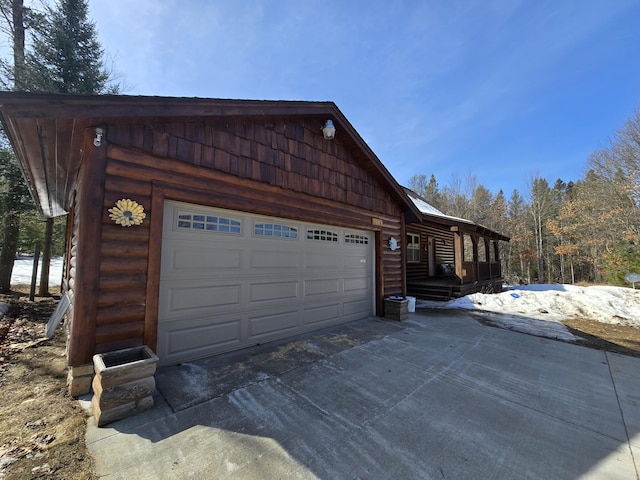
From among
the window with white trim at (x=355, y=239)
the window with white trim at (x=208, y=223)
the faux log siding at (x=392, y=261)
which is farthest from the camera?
the faux log siding at (x=392, y=261)

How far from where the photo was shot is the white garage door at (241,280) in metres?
3.49

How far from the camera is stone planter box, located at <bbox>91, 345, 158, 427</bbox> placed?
2.25 metres

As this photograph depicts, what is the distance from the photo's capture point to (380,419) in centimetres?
246

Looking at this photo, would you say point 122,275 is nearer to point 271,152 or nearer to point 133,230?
point 133,230

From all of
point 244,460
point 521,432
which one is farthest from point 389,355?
point 244,460

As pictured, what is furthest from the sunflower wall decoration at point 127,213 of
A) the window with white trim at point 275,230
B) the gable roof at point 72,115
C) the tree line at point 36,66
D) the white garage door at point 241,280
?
the tree line at point 36,66

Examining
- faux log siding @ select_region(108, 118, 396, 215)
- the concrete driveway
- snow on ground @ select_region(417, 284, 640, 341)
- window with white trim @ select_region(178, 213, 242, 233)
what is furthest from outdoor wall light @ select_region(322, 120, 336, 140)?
snow on ground @ select_region(417, 284, 640, 341)

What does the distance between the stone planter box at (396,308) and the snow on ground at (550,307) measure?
231 cm

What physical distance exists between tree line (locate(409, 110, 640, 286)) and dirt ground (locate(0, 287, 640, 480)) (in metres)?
14.3

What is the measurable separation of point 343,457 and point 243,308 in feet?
8.72

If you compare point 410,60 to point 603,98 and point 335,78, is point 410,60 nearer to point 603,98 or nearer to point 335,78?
point 335,78

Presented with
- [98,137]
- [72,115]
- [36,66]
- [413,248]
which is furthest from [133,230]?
[413,248]

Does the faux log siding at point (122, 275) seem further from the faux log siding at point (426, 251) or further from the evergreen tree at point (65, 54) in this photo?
the faux log siding at point (426, 251)

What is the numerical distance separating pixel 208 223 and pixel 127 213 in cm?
101
